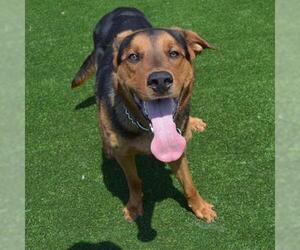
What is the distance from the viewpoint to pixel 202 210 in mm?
4969

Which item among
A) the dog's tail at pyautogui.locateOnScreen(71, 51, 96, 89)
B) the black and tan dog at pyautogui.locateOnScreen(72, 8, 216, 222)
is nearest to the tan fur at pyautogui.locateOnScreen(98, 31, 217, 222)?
the black and tan dog at pyautogui.locateOnScreen(72, 8, 216, 222)

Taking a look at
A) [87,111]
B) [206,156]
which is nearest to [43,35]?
[87,111]

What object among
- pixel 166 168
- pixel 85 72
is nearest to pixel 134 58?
pixel 166 168

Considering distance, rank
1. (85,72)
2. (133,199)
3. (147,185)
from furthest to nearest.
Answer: (85,72)
(147,185)
(133,199)

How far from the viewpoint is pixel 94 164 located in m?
5.89

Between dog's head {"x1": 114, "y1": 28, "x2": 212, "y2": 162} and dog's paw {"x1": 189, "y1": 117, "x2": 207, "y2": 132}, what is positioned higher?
dog's head {"x1": 114, "y1": 28, "x2": 212, "y2": 162}

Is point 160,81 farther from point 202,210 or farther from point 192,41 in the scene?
point 202,210

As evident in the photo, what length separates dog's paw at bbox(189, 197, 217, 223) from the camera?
4941 millimetres

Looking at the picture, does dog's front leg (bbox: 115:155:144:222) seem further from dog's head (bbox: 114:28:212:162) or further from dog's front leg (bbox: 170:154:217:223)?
dog's head (bbox: 114:28:212:162)

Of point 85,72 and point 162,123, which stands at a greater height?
point 162,123

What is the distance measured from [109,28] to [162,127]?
2.38 m

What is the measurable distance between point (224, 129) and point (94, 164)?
5.18ft

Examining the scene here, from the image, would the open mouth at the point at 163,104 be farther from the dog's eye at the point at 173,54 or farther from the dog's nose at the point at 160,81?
the dog's eye at the point at 173,54
